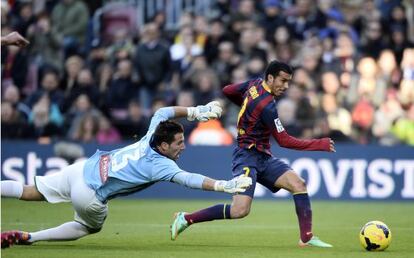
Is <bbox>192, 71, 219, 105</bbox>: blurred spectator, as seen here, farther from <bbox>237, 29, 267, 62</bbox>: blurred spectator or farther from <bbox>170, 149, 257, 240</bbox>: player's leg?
<bbox>170, 149, 257, 240</bbox>: player's leg

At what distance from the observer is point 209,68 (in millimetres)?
21906

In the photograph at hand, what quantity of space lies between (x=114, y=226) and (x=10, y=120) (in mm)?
6469

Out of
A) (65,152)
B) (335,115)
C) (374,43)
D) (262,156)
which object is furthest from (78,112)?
(262,156)

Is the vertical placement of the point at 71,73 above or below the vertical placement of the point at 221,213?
above

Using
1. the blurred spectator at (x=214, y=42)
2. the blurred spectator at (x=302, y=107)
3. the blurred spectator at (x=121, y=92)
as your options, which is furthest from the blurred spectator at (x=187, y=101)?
the blurred spectator at (x=302, y=107)

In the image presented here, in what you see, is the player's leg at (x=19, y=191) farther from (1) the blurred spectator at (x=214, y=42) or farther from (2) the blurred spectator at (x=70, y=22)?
(2) the blurred spectator at (x=70, y=22)

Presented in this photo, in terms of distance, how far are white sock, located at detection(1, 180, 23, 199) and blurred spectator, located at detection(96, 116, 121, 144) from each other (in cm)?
884

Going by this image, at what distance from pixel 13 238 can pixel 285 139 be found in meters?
3.29

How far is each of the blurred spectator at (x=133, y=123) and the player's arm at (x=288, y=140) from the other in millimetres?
8617

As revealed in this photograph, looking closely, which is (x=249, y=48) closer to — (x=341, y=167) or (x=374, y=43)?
(x=374, y=43)

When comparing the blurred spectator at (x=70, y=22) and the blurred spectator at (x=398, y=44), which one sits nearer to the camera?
the blurred spectator at (x=398, y=44)

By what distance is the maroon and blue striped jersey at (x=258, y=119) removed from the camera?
12.5 m

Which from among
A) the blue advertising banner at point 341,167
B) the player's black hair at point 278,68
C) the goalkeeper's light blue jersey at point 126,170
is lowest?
the blue advertising banner at point 341,167

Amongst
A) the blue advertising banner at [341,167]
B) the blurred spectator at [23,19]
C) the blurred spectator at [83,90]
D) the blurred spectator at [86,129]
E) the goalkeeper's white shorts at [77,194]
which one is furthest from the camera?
the blurred spectator at [23,19]
